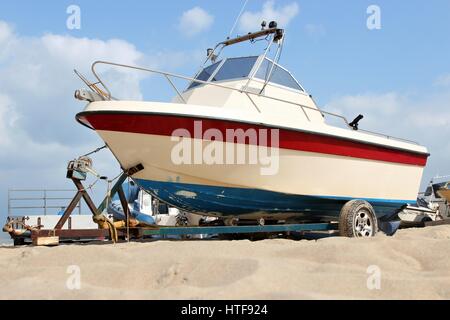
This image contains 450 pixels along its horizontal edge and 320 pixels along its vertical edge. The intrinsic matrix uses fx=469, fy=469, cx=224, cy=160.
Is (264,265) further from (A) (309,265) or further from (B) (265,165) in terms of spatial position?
(B) (265,165)

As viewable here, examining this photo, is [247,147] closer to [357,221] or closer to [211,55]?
[357,221]

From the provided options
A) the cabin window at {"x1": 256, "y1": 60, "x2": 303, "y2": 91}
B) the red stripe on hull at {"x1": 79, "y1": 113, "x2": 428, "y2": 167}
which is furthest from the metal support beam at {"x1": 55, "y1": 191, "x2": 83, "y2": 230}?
the cabin window at {"x1": 256, "y1": 60, "x2": 303, "y2": 91}

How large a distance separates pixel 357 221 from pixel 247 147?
5.89ft

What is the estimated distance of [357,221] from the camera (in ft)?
19.7

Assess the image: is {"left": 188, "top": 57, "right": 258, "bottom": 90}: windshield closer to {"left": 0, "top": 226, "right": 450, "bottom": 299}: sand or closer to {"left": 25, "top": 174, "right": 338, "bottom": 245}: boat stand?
{"left": 25, "top": 174, "right": 338, "bottom": 245}: boat stand

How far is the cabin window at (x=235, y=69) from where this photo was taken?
Result: 6570 mm

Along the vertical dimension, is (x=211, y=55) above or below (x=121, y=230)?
above

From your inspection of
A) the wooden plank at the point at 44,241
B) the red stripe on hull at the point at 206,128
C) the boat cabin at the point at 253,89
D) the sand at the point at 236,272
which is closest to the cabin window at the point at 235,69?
the boat cabin at the point at 253,89

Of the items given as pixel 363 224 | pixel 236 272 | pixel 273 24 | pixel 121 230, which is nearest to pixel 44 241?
pixel 121 230
